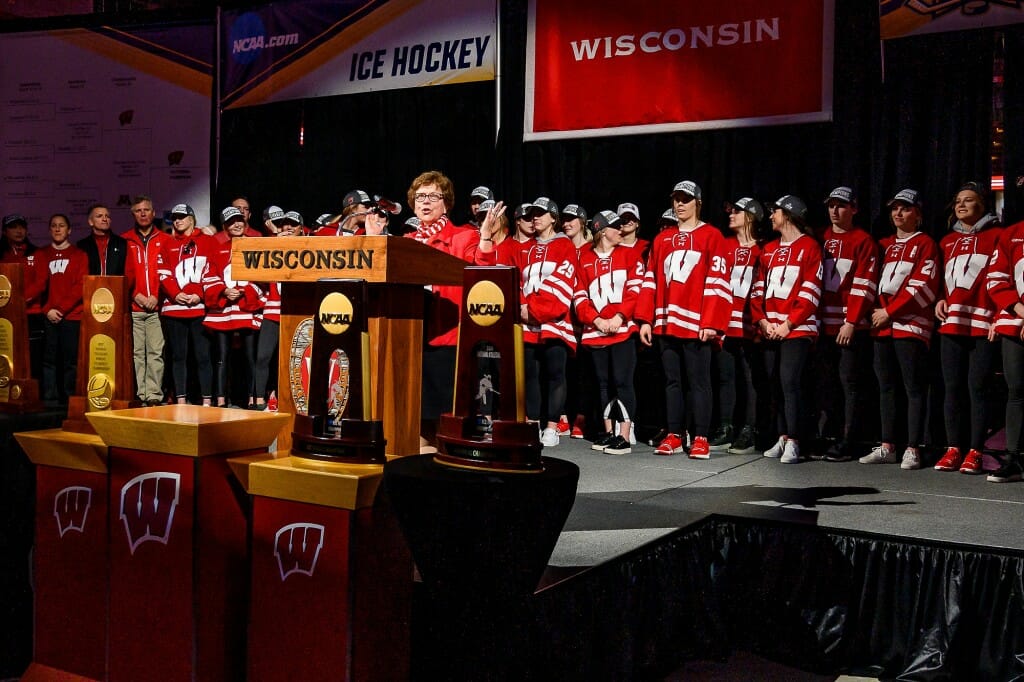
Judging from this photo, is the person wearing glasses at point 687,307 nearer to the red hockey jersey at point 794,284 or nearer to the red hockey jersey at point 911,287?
the red hockey jersey at point 794,284

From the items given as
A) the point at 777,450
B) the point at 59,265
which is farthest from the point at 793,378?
the point at 59,265

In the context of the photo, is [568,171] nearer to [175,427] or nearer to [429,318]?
[429,318]

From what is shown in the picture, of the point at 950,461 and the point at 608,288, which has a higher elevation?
the point at 608,288

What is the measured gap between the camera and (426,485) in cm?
176

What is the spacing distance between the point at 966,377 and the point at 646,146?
7.83 feet

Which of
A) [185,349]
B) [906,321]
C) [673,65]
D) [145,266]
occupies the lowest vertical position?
[185,349]

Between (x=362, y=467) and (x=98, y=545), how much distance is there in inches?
27.3

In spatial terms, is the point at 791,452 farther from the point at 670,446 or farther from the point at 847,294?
the point at 847,294

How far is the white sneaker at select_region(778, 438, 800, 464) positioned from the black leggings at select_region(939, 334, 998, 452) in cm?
70

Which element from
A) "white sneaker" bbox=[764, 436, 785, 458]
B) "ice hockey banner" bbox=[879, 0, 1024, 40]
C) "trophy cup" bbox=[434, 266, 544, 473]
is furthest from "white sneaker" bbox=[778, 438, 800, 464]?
"trophy cup" bbox=[434, 266, 544, 473]

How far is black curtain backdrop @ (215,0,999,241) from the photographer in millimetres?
4996

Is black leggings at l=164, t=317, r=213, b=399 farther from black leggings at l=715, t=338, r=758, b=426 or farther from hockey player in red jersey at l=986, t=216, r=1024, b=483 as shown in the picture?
hockey player in red jersey at l=986, t=216, r=1024, b=483

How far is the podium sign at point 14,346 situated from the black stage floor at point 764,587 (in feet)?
0.47

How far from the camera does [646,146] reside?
598cm
